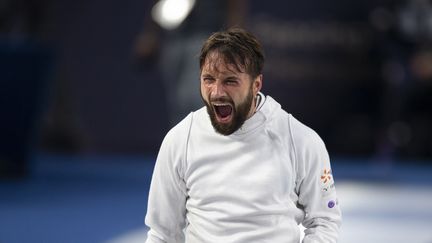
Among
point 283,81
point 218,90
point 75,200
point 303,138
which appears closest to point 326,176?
point 303,138

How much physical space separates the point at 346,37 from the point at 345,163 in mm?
1369

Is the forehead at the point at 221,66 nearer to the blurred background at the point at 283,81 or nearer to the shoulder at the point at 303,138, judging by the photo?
the shoulder at the point at 303,138

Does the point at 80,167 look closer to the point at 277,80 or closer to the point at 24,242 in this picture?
the point at 277,80

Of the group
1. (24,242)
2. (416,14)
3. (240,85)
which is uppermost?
(416,14)

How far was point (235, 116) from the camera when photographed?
3.34 meters

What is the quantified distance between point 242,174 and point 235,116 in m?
0.20

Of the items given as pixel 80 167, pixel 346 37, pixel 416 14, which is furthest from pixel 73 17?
pixel 416 14

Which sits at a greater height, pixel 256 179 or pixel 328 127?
pixel 328 127

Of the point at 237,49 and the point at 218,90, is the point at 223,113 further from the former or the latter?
the point at 237,49

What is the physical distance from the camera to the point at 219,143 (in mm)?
3463

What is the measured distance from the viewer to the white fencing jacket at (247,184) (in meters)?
3.40

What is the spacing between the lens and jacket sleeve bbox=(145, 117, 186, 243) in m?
3.47

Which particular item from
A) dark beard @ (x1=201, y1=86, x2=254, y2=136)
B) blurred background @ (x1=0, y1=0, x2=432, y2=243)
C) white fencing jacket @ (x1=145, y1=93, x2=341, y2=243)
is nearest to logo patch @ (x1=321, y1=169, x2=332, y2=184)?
white fencing jacket @ (x1=145, y1=93, x2=341, y2=243)

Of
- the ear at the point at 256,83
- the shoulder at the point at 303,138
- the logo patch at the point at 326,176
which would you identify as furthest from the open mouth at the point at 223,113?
the logo patch at the point at 326,176
